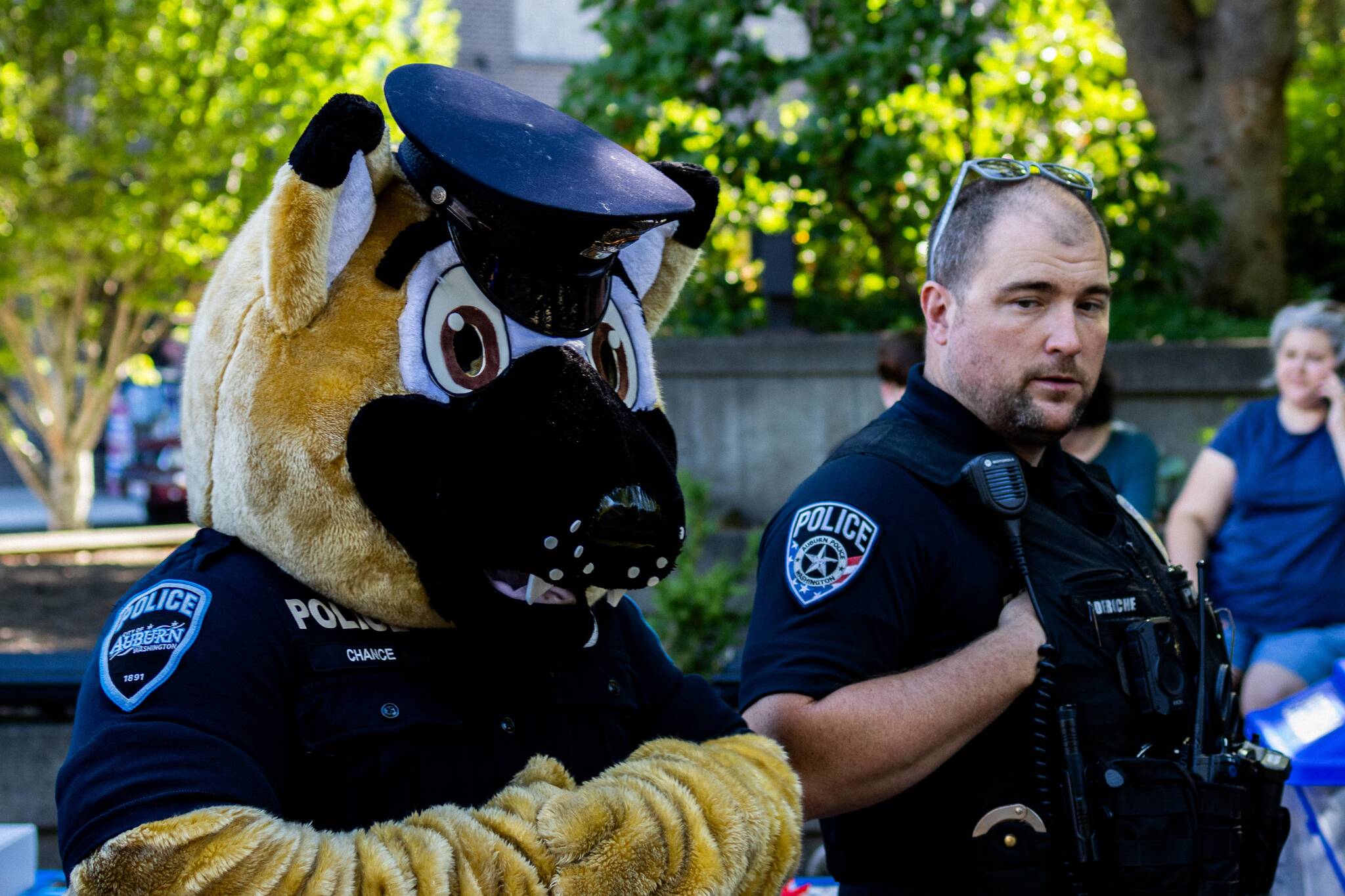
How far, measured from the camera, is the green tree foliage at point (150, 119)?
964 cm

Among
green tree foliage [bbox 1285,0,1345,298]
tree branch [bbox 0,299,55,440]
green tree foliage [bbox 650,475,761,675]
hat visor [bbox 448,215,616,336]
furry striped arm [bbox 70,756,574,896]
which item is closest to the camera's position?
furry striped arm [bbox 70,756,574,896]

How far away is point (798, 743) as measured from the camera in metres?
2.08

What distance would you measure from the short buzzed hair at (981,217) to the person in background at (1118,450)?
93.2 inches

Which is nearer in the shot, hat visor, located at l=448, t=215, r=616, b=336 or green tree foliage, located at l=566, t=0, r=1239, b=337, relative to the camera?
hat visor, located at l=448, t=215, r=616, b=336

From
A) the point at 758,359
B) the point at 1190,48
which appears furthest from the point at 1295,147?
the point at 758,359

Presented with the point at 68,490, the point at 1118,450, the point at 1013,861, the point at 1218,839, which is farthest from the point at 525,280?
the point at 68,490

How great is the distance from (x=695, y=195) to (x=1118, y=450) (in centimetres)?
338

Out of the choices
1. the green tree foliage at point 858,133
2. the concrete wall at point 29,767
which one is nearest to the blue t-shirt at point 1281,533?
the green tree foliage at point 858,133

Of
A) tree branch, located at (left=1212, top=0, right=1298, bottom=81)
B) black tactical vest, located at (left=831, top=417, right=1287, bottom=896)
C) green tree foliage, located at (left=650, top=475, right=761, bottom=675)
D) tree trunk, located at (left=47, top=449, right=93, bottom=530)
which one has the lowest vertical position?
tree trunk, located at (left=47, top=449, right=93, bottom=530)

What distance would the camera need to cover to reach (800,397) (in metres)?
6.80

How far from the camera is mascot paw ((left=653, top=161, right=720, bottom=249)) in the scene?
6.63 feet

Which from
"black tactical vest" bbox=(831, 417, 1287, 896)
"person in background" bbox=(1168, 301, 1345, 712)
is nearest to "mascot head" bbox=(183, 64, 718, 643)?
"black tactical vest" bbox=(831, 417, 1287, 896)

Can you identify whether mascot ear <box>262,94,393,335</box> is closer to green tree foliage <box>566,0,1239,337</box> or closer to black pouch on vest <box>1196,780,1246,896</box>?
black pouch on vest <box>1196,780,1246,896</box>

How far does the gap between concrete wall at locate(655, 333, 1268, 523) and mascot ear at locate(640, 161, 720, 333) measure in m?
4.65
